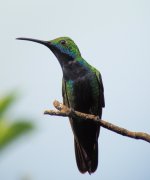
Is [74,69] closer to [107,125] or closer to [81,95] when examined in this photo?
[81,95]

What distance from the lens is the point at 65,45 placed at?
229 inches

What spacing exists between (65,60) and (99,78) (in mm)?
518

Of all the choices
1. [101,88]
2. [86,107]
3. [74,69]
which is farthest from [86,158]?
[74,69]

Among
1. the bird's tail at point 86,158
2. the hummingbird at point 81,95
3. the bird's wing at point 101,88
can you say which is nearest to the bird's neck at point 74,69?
the hummingbird at point 81,95

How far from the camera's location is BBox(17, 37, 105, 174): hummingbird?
17.7 ft

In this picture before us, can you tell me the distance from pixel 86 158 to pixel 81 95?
819 mm

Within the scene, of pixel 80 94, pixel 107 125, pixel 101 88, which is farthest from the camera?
pixel 101 88

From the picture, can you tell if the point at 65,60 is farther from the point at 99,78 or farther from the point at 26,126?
the point at 26,126

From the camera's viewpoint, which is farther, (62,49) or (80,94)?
(62,49)

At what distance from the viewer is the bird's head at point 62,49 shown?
5656 mm

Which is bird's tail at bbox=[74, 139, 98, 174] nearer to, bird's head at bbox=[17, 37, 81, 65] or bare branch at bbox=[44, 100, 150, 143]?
bird's head at bbox=[17, 37, 81, 65]

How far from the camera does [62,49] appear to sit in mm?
5734

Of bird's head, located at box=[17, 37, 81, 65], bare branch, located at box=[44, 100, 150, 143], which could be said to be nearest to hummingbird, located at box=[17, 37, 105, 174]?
bird's head, located at box=[17, 37, 81, 65]

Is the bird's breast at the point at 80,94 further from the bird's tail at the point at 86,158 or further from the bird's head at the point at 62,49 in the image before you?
the bird's tail at the point at 86,158
